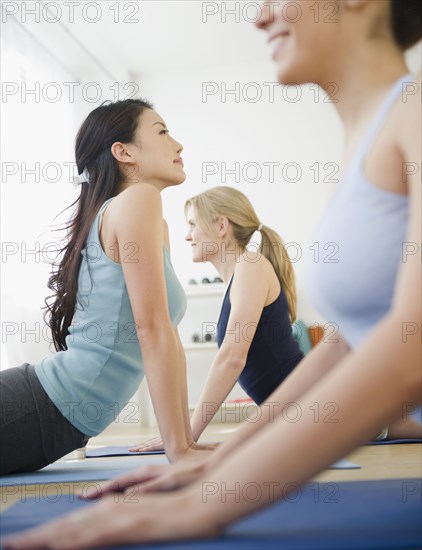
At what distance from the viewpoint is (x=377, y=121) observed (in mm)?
977

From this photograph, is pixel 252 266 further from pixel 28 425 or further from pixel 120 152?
pixel 28 425

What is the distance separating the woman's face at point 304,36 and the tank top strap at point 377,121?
13cm

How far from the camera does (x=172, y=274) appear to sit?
214 centimetres

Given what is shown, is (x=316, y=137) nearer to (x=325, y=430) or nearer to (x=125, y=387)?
(x=125, y=387)

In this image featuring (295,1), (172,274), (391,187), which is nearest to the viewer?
(391,187)

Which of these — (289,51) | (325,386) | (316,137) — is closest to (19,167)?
(316,137)

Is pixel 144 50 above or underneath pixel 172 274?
above

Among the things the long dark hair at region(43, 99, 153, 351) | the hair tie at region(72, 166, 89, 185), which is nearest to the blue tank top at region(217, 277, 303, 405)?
the long dark hair at region(43, 99, 153, 351)

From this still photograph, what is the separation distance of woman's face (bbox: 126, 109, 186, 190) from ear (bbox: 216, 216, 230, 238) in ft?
2.24

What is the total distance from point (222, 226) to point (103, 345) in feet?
4.06

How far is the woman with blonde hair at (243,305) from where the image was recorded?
2.63 m

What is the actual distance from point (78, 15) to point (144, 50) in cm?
97

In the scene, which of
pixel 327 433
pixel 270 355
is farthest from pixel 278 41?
pixel 270 355

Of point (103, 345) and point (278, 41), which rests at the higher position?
point (278, 41)
